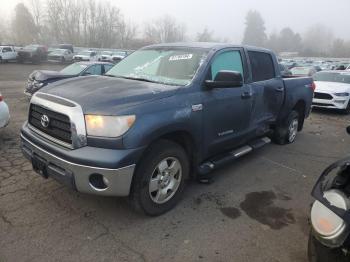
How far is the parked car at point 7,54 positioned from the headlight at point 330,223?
33.9m

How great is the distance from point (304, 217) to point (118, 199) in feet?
7.30

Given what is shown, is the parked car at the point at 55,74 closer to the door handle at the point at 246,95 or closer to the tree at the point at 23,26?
the door handle at the point at 246,95

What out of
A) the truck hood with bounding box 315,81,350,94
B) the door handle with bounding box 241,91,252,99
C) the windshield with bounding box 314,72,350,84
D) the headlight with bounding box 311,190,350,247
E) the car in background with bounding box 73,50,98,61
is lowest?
the car in background with bounding box 73,50,98,61

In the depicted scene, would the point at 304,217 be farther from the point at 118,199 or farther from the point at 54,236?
the point at 54,236

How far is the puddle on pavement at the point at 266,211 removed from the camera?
384cm

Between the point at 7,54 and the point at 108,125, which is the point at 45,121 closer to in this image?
the point at 108,125

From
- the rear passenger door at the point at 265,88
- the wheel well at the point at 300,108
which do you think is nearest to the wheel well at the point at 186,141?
the rear passenger door at the point at 265,88

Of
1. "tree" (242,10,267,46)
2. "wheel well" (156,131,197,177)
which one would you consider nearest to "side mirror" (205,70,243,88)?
"wheel well" (156,131,197,177)

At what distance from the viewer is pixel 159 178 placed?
3.69 m

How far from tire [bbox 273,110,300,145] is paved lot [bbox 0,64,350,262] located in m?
1.38

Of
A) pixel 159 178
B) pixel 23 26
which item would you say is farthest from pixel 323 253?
pixel 23 26

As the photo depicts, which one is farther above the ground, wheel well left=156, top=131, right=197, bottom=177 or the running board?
wheel well left=156, top=131, right=197, bottom=177

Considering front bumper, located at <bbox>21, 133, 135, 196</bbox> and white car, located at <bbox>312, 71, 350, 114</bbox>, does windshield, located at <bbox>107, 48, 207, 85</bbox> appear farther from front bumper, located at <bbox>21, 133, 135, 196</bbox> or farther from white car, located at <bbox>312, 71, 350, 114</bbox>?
white car, located at <bbox>312, 71, 350, 114</bbox>

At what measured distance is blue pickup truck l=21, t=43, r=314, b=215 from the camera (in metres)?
3.21
